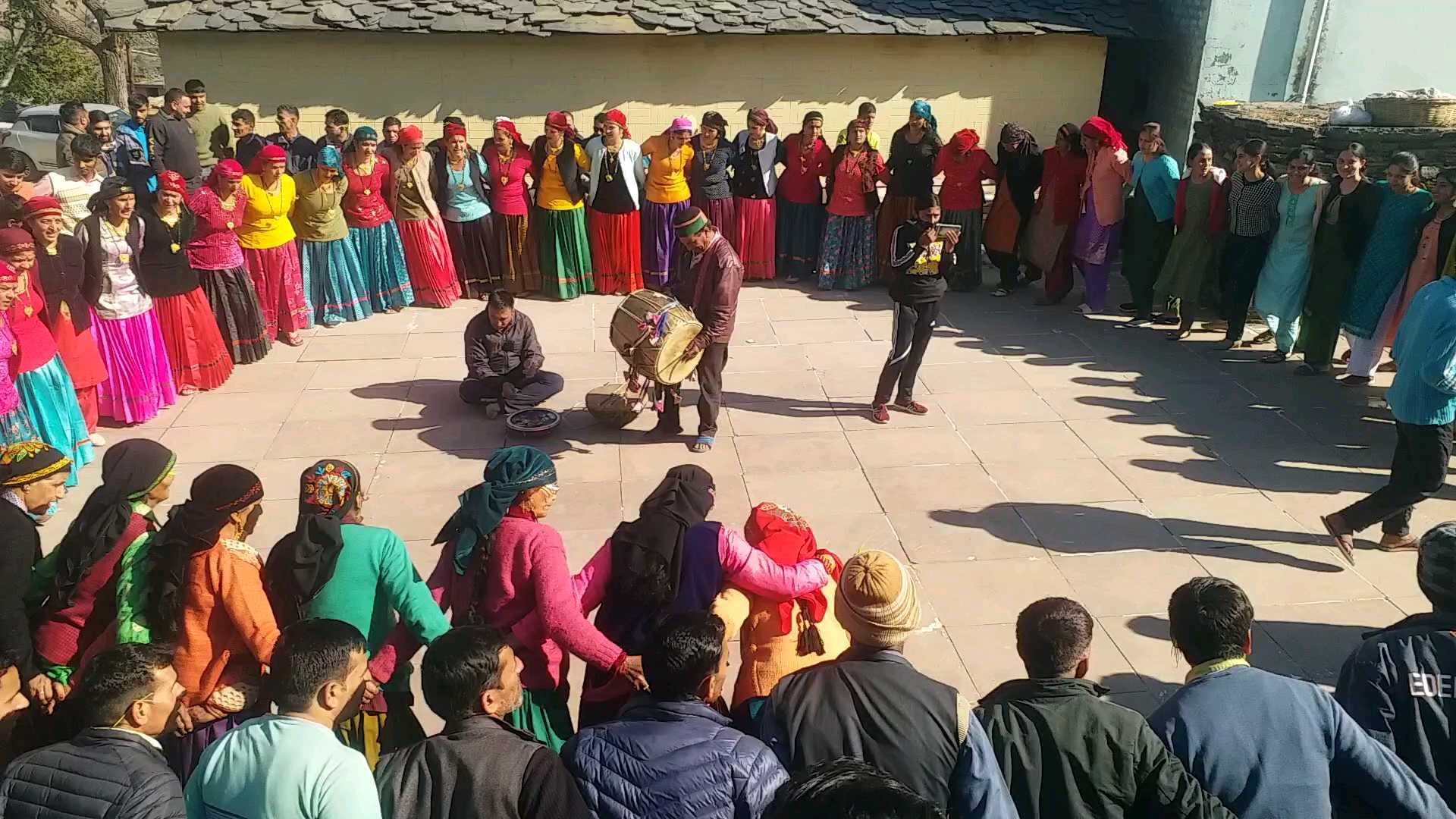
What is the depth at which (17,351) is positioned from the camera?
20.1 feet

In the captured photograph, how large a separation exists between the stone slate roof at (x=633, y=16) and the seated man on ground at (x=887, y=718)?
9.47 m

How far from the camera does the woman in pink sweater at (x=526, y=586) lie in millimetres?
3596

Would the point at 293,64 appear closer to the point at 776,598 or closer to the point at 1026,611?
the point at 776,598

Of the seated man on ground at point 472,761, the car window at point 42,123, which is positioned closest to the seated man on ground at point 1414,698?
the seated man on ground at point 472,761

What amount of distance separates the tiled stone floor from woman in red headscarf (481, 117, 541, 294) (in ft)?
2.51

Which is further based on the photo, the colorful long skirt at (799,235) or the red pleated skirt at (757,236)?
the colorful long skirt at (799,235)

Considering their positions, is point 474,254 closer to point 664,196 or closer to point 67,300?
point 664,196

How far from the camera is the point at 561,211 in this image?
10.1 meters

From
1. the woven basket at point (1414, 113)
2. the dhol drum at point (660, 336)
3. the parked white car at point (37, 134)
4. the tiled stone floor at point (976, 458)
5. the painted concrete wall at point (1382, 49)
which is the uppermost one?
the painted concrete wall at point (1382, 49)

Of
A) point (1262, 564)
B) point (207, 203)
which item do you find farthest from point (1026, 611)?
point (207, 203)

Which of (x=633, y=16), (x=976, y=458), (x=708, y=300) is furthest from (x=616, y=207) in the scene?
(x=976, y=458)

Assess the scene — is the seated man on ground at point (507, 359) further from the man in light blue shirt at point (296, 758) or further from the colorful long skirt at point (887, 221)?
the man in light blue shirt at point (296, 758)

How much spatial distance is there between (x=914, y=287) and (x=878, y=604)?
438 cm

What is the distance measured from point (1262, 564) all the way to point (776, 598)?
334 cm
